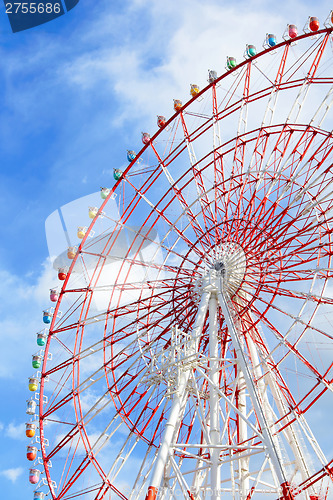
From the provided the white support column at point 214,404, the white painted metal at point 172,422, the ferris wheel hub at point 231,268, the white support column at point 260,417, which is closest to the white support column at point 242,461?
the white support column at point 214,404

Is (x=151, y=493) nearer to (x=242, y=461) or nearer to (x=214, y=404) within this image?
(x=214, y=404)

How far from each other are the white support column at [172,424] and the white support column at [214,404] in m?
0.62

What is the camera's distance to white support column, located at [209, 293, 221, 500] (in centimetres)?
1512

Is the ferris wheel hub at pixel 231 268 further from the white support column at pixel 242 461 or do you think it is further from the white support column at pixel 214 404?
the white support column at pixel 242 461

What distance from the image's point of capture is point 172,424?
51.9ft

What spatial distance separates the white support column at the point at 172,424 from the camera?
48.0ft

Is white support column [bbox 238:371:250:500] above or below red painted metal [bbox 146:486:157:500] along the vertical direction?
above

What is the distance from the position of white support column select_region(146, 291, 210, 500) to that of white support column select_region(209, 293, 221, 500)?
24.6 inches

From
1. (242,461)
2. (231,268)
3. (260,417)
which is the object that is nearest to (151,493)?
(260,417)

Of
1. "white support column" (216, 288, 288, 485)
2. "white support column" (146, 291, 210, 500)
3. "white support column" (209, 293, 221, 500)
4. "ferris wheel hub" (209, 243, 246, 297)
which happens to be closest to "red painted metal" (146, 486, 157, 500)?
"white support column" (146, 291, 210, 500)

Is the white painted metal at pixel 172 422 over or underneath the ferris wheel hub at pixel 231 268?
underneath

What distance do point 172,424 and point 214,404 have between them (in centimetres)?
174

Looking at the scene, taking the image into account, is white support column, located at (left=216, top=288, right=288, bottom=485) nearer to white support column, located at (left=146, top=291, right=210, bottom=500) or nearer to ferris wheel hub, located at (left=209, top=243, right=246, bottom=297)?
white support column, located at (left=146, top=291, right=210, bottom=500)

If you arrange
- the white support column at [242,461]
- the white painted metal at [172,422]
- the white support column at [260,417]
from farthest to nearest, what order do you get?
the white support column at [242,461] → the white painted metal at [172,422] → the white support column at [260,417]
